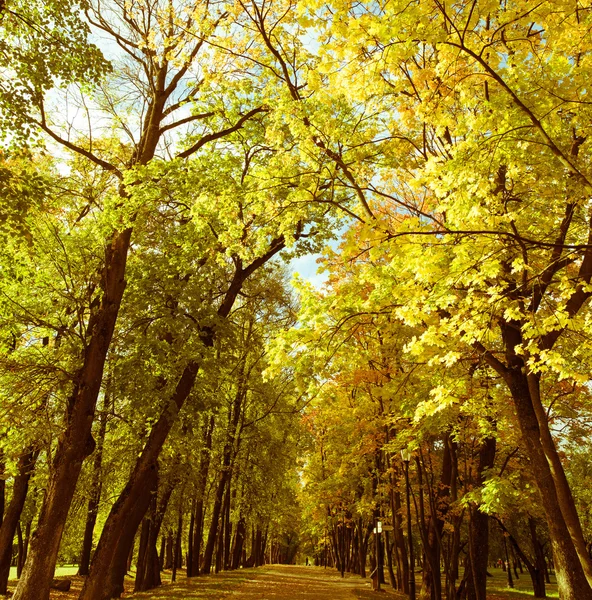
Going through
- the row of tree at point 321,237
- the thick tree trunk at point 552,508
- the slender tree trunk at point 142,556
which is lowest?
the slender tree trunk at point 142,556

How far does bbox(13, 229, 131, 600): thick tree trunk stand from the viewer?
7930mm

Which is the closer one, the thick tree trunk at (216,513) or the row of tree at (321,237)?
the row of tree at (321,237)

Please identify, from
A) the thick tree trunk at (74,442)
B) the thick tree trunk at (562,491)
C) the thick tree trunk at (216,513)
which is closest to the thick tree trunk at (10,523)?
the thick tree trunk at (74,442)

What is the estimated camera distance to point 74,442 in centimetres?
885

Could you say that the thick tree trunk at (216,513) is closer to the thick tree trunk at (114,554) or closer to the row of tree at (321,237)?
the row of tree at (321,237)

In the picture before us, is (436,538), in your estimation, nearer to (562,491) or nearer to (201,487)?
(562,491)

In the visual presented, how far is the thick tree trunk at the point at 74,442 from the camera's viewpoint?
26.0ft

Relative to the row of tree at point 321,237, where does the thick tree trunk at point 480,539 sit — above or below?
below

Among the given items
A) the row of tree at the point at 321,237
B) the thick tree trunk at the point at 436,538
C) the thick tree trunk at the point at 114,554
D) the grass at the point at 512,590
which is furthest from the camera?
the grass at the point at 512,590

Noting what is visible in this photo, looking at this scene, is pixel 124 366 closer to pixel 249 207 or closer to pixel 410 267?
pixel 249 207

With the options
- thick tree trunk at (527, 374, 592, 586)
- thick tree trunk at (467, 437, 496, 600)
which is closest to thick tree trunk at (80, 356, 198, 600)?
thick tree trunk at (527, 374, 592, 586)

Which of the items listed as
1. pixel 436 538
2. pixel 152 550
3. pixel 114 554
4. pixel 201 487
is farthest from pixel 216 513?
pixel 114 554

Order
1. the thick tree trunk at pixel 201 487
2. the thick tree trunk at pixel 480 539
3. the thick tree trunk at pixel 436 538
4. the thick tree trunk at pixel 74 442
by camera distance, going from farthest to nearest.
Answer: the thick tree trunk at pixel 201 487 < the thick tree trunk at pixel 436 538 < the thick tree trunk at pixel 480 539 < the thick tree trunk at pixel 74 442

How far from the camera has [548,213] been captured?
8.20m
